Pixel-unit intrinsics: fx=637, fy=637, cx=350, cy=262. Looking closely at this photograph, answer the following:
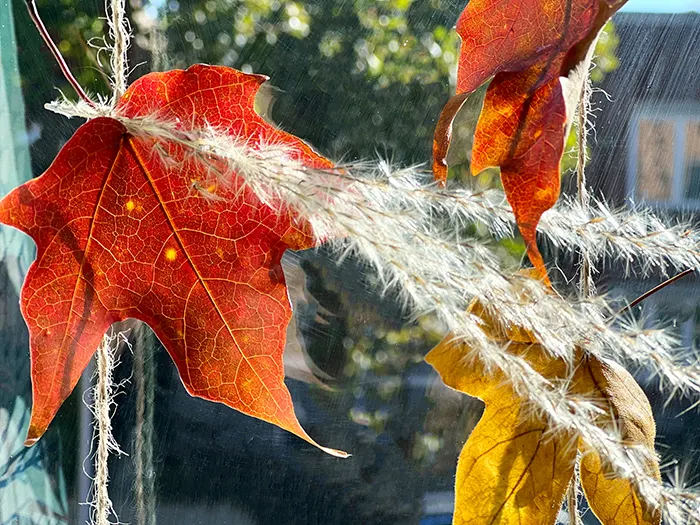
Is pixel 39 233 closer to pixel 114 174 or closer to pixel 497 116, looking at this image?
pixel 114 174

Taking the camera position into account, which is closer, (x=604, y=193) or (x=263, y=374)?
(x=263, y=374)

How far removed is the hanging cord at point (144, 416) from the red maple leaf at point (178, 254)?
11cm

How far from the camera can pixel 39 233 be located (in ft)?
0.86

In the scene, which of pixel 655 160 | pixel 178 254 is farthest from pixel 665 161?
pixel 178 254

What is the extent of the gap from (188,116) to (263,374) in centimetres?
12

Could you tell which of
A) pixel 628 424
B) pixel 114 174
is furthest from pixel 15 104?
pixel 628 424

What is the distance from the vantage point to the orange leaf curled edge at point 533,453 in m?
0.28

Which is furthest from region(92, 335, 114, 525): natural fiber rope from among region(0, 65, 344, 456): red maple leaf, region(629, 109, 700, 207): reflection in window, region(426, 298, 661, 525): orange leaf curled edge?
region(629, 109, 700, 207): reflection in window

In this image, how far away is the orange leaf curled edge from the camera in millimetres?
277

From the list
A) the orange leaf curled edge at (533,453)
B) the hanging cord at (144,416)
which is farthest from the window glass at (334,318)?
the orange leaf curled edge at (533,453)

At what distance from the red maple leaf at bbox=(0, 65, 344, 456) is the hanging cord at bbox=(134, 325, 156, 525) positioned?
110 mm

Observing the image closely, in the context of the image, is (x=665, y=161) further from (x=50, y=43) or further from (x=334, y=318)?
(x=50, y=43)

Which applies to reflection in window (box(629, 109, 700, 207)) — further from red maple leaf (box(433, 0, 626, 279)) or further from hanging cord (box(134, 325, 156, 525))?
hanging cord (box(134, 325, 156, 525))

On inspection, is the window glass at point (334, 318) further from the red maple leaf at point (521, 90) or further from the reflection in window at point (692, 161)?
the red maple leaf at point (521, 90)
